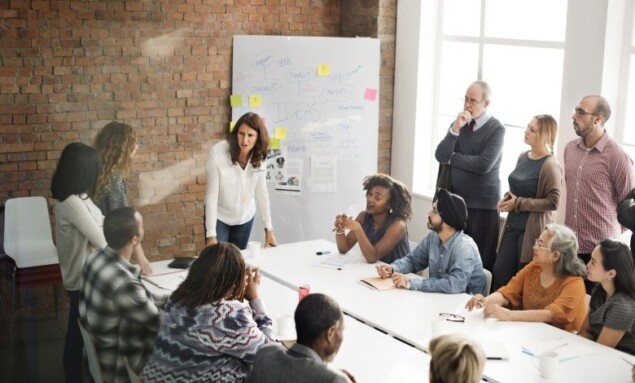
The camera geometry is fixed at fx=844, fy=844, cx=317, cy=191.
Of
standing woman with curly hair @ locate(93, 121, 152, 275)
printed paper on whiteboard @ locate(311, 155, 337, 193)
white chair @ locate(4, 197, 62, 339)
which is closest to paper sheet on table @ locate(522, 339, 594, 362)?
standing woman with curly hair @ locate(93, 121, 152, 275)

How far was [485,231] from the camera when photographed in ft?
21.3

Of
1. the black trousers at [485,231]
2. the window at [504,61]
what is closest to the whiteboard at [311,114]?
the window at [504,61]

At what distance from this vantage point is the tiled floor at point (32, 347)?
5660 mm

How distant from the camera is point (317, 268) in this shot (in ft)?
17.5

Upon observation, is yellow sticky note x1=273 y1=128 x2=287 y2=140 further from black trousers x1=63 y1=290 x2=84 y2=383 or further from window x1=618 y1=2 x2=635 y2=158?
window x1=618 y1=2 x2=635 y2=158

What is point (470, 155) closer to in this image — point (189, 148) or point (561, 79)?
point (561, 79)

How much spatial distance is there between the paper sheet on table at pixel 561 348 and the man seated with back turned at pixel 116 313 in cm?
177

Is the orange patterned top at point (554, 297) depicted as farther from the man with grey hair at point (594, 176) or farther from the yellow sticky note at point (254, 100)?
the yellow sticky note at point (254, 100)

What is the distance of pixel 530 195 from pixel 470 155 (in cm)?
67

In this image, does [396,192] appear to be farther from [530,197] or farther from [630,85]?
[630,85]

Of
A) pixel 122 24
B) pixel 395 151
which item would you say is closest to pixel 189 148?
pixel 122 24

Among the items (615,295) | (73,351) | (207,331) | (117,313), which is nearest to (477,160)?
(615,295)

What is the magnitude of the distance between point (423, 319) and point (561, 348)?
28.4 inches

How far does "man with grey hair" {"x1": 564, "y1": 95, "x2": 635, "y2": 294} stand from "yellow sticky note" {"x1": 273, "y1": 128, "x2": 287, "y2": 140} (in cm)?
257
